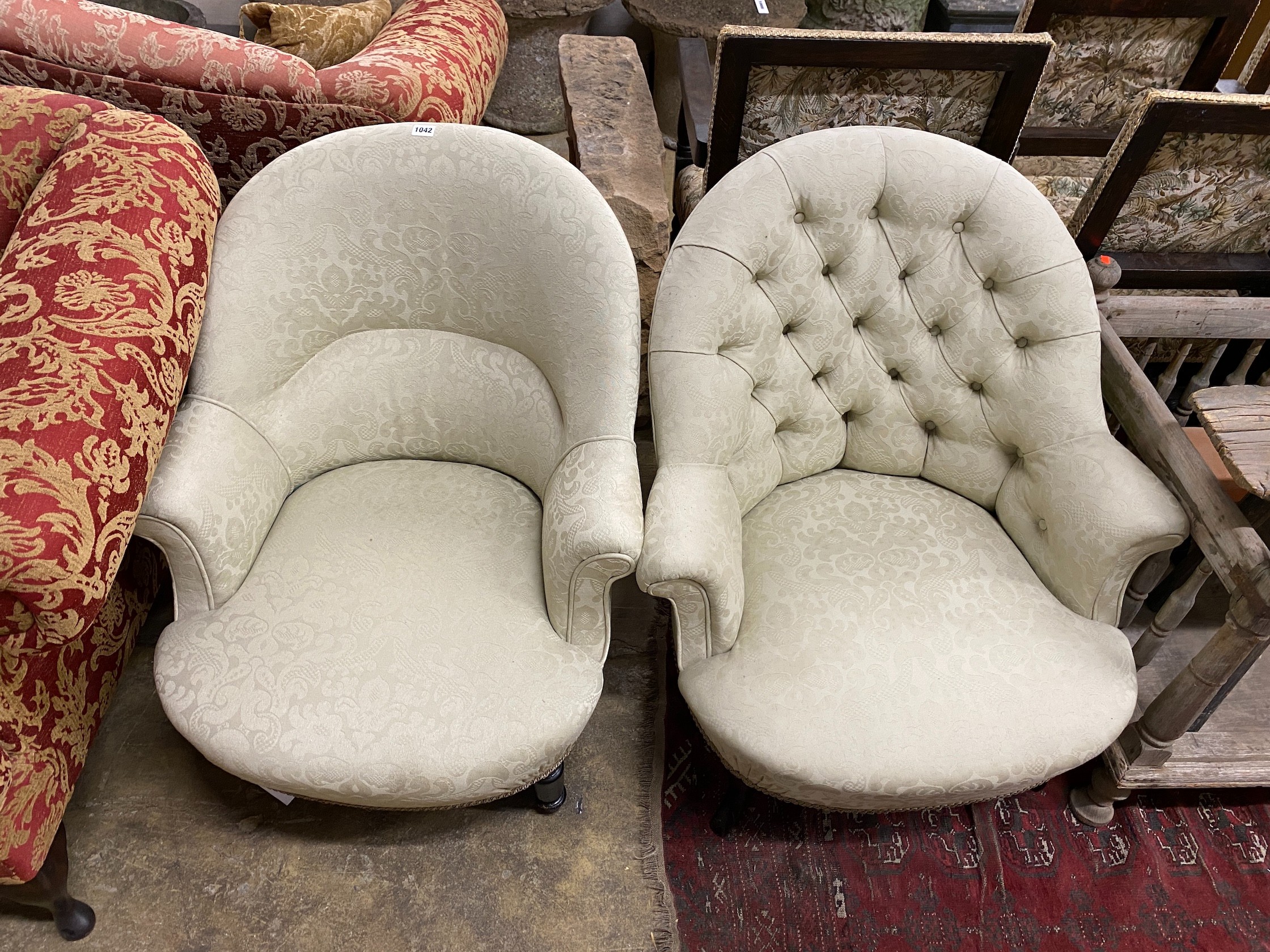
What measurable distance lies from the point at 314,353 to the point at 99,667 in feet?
1.91

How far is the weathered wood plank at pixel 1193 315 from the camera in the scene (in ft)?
4.69

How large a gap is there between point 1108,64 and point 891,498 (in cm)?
145

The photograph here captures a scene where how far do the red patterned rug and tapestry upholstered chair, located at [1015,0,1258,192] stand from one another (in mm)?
1505

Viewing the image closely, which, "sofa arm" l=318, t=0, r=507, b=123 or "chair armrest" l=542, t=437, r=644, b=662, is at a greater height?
"sofa arm" l=318, t=0, r=507, b=123

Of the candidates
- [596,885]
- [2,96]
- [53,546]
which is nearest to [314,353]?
[53,546]

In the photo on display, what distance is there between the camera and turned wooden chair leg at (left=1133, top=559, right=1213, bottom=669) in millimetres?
1206

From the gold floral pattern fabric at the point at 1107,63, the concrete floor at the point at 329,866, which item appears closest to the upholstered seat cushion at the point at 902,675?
the concrete floor at the point at 329,866

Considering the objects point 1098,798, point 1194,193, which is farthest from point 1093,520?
point 1194,193

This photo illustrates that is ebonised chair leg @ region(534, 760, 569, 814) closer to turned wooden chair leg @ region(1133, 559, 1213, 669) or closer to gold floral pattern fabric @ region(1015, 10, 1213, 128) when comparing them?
turned wooden chair leg @ region(1133, 559, 1213, 669)

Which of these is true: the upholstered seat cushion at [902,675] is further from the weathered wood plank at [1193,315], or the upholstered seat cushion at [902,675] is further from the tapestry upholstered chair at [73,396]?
the tapestry upholstered chair at [73,396]

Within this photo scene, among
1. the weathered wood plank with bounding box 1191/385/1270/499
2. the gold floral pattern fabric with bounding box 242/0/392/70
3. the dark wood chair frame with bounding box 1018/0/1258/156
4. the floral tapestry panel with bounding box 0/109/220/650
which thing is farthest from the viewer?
the gold floral pattern fabric with bounding box 242/0/392/70

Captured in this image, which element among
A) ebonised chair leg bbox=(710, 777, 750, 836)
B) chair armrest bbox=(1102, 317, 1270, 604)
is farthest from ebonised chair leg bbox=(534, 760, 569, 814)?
chair armrest bbox=(1102, 317, 1270, 604)

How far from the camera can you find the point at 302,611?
1.17 m

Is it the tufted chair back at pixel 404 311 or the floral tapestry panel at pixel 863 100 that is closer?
the tufted chair back at pixel 404 311
